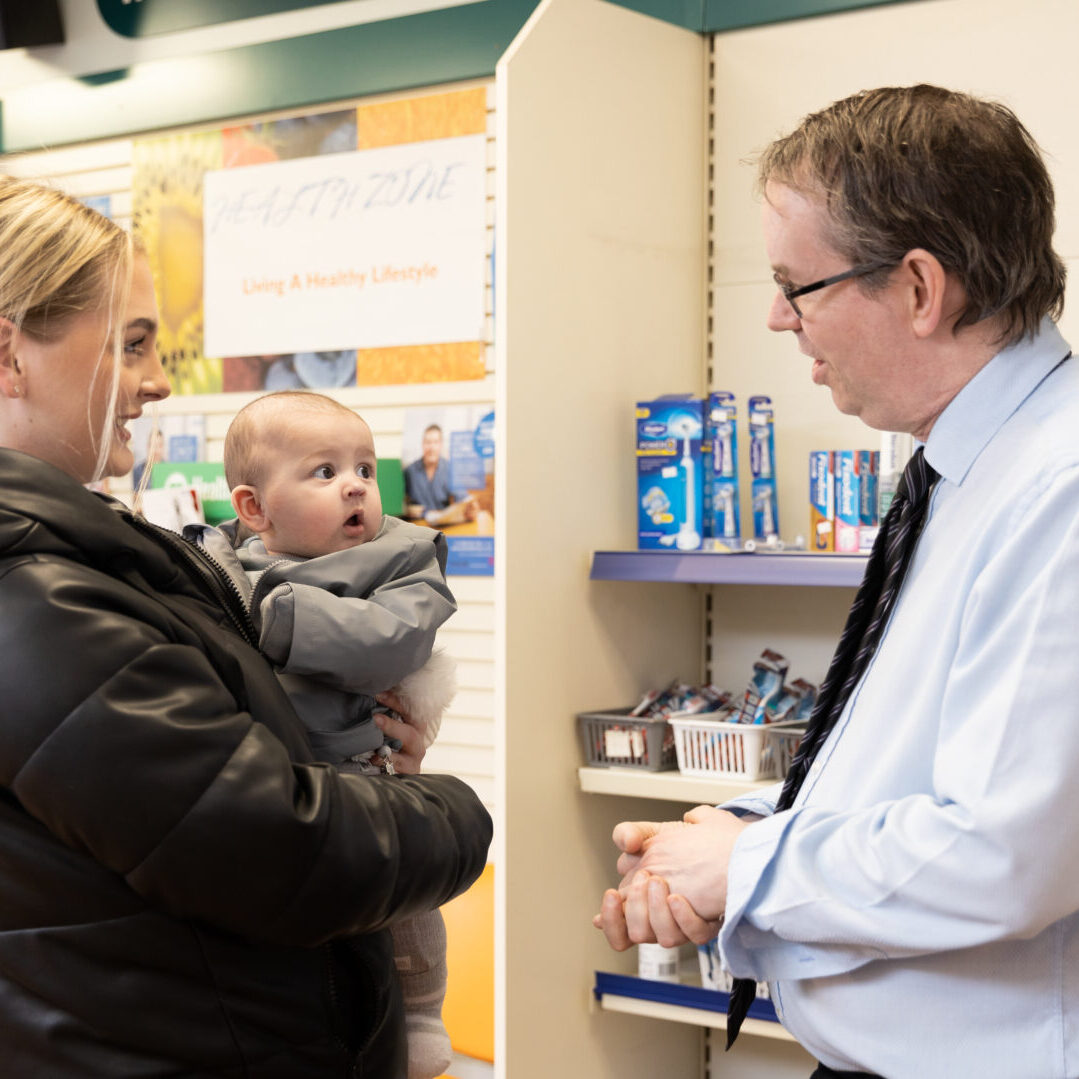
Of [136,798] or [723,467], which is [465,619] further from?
[136,798]

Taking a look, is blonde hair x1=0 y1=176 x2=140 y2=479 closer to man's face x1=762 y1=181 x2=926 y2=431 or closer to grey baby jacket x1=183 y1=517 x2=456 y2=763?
grey baby jacket x1=183 y1=517 x2=456 y2=763

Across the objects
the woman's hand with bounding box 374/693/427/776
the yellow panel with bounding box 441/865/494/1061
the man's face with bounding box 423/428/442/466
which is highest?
the man's face with bounding box 423/428/442/466

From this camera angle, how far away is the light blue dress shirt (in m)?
1.29

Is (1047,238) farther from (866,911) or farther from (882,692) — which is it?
(866,911)

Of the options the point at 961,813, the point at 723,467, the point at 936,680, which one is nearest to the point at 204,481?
the point at 723,467

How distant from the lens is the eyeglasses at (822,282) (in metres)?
1.55

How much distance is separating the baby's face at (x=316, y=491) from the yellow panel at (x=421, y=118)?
2204 millimetres

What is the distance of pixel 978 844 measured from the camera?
4.27ft

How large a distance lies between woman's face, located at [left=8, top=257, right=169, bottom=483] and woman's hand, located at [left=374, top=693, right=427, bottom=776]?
648 millimetres

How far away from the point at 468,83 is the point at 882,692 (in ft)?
9.95

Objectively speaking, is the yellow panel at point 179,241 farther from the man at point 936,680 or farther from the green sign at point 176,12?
the man at point 936,680

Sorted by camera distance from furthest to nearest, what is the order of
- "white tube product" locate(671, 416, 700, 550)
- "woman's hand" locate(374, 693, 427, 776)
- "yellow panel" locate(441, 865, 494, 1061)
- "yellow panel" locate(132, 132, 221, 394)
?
"yellow panel" locate(132, 132, 221, 394) < "yellow panel" locate(441, 865, 494, 1061) < "white tube product" locate(671, 416, 700, 550) < "woman's hand" locate(374, 693, 427, 776)

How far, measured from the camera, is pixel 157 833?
3.95ft

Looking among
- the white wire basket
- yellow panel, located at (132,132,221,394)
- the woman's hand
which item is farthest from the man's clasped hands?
yellow panel, located at (132,132,221,394)
